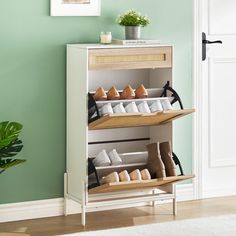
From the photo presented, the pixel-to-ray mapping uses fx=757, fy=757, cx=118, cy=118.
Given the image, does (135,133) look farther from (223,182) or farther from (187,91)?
(223,182)

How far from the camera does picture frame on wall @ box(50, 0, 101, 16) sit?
5.02 m

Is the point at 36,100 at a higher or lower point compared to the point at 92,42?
lower

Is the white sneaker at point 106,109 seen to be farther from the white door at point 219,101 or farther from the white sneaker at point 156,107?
the white door at point 219,101

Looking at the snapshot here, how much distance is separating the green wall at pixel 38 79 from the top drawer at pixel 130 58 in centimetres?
33

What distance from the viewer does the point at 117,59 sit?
4.96m

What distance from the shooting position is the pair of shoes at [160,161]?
510cm

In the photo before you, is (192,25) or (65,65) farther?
(192,25)

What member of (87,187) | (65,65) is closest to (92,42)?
(65,65)

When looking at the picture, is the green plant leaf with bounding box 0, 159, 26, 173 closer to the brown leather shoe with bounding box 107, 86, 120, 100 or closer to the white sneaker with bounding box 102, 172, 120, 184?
the white sneaker with bounding box 102, 172, 120, 184

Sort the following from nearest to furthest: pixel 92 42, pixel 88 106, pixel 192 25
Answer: pixel 88 106 < pixel 92 42 < pixel 192 25

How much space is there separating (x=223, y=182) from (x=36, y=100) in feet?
5.52

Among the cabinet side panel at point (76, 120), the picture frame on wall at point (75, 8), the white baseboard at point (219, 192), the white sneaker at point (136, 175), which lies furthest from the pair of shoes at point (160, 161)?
the picture frame on wall at point (75, 8)

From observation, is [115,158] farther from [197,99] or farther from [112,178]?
[197,99]

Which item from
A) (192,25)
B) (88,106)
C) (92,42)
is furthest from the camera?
(192,25)
